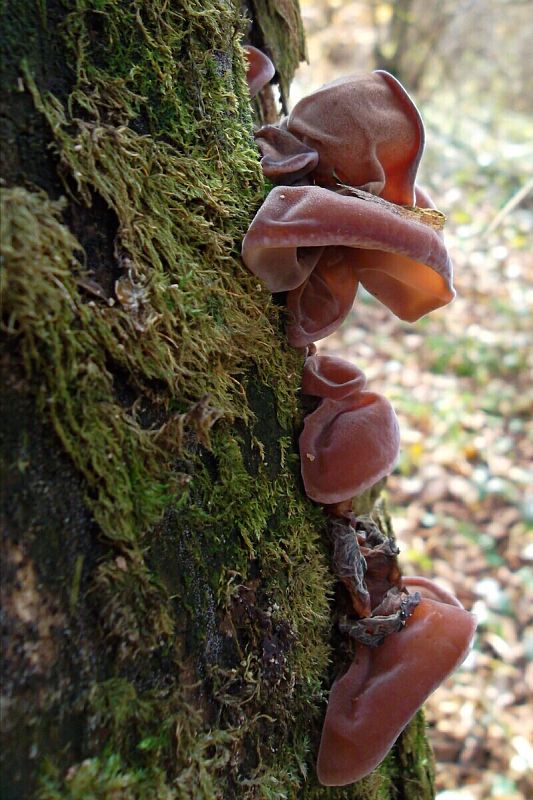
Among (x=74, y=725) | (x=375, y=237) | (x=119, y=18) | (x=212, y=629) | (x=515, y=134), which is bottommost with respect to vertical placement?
(x=515, y=134)

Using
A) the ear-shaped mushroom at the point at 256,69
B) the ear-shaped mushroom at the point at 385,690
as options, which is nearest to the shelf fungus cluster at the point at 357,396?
the ear-shaped mushroom at the point at 385,690

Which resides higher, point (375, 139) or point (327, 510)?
point (375, 139)

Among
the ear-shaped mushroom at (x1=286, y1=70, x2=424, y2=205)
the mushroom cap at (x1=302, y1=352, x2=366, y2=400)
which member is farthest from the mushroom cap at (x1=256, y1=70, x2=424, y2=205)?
the mushroom cap at (x1=302, y1=352, x2=366, y2=400)

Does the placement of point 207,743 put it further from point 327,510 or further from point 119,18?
point 119,18

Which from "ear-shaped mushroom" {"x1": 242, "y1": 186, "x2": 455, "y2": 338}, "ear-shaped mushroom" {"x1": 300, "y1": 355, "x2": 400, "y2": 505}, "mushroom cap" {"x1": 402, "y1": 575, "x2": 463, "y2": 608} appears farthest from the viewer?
"mushroom cap" {"x1": 402, "y1": 575, "x2": 463, "y2": 608}

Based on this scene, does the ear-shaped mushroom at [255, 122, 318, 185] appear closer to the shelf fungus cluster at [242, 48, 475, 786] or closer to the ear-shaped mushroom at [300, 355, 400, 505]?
the shelf fungus cluster at [242, 48, 475, 786]

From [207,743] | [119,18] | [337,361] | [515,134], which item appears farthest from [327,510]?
[515,134]

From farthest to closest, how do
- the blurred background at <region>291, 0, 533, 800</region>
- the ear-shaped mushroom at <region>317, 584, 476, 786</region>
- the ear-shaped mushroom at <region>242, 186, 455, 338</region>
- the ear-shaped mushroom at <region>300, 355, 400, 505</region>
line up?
the blurred background at <region>291, 0, 533, 800</region> → the ear-shaped mushroom at <region>300, 355, 400, 505</region> → the ear-shaped mushroom at <region>317, 584, 476, 786</region> → the ear-shaped mushroom at <region>242, 186, 455, 338</region>

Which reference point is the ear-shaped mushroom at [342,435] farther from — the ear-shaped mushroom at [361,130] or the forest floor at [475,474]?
the forest floor at [475,474]
